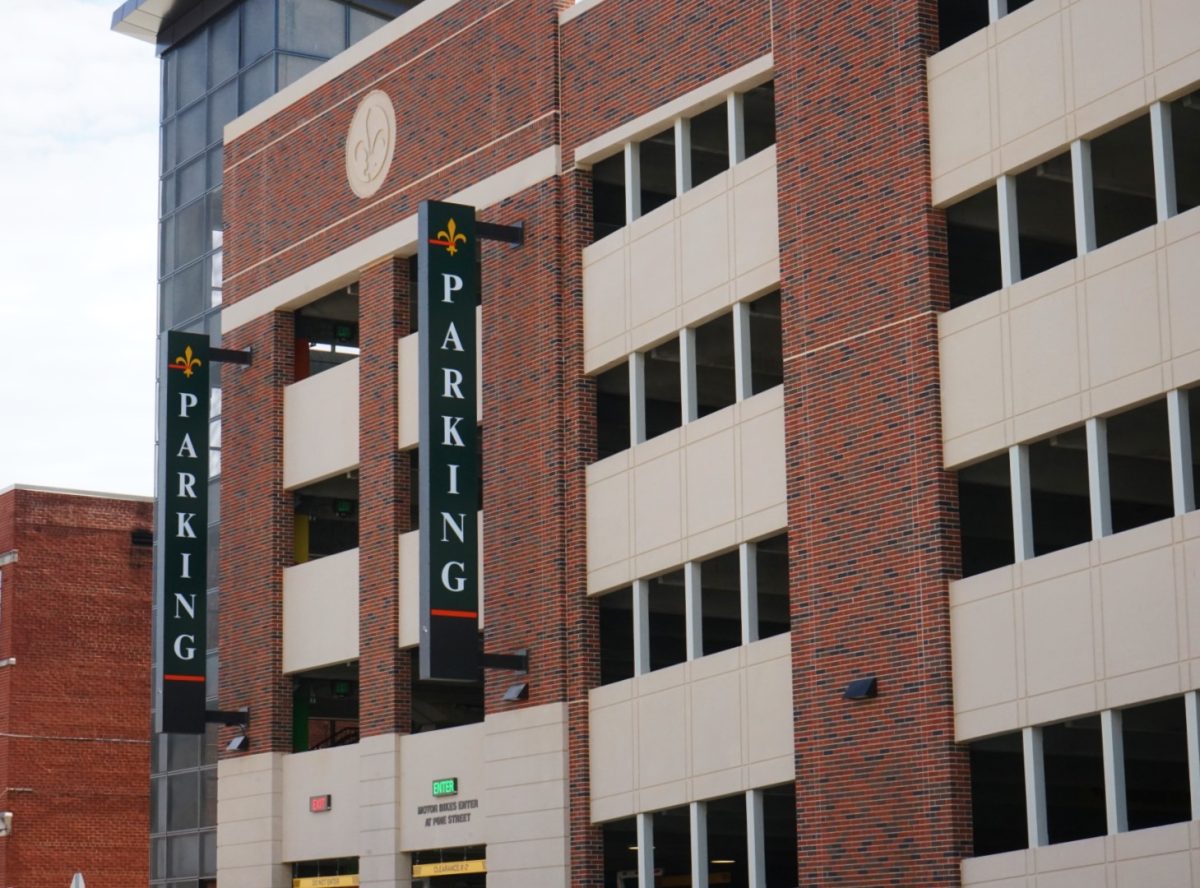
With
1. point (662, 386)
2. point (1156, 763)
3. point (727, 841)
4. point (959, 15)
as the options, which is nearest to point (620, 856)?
point (727, 841)

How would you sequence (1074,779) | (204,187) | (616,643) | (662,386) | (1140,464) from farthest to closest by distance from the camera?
(204,187), (616,643), (662,386), (1074,779), (1140,464)

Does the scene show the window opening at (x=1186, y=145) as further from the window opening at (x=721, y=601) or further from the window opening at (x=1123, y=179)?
the window opening at (x=721, y=601)

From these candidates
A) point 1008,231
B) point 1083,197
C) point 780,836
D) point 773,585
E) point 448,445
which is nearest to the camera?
point 1083,197

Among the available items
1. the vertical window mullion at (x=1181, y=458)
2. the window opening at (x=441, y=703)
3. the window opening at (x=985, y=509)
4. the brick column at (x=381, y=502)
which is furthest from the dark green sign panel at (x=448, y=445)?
the vertical window mullion at (x=1181, y=458)

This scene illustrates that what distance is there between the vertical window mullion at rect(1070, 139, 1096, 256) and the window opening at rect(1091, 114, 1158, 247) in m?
0.60

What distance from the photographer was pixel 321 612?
133ft

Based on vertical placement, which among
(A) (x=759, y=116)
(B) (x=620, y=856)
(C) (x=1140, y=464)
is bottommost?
(B) (x=620, y=856)

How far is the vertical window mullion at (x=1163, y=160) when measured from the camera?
2500cm

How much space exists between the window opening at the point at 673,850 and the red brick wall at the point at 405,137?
12.4 meters

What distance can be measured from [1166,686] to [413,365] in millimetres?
18082

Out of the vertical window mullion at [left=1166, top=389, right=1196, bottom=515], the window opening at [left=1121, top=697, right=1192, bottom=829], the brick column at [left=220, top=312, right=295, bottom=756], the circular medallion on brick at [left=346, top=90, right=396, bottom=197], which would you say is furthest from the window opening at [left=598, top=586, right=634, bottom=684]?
the vertical window mullion at [left=1166, top=389, right=1196, bottom=515]

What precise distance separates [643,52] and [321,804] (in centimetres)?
1529

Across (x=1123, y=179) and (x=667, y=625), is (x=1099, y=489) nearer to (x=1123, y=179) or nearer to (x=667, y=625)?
(x=1123, y=179)

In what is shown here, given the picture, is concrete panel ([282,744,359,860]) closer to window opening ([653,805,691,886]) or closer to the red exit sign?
the red exit sign
